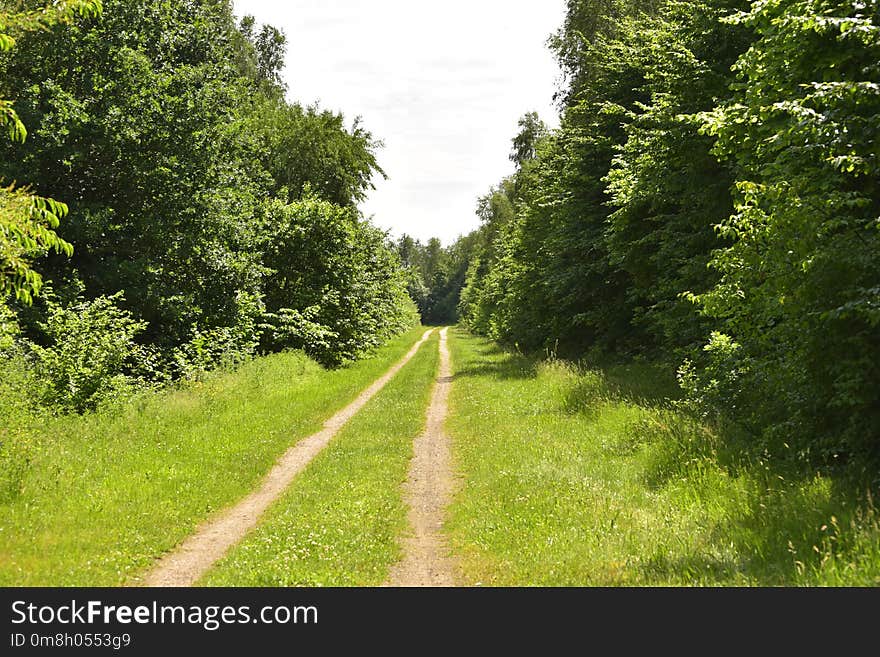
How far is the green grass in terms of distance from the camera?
759 cm

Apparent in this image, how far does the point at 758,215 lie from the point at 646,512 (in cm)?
515

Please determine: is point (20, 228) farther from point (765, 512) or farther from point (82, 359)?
point (765, 512)

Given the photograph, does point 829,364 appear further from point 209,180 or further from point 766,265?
point 209,180

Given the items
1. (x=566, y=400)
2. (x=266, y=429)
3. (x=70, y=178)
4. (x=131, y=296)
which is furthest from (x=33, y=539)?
(x=70, y=178)

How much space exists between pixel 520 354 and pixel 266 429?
23324 millimetres

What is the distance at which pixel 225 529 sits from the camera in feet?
30.0

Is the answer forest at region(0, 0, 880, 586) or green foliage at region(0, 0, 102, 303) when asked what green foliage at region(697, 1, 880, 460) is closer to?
forest at region(0, 0, 880, 586)

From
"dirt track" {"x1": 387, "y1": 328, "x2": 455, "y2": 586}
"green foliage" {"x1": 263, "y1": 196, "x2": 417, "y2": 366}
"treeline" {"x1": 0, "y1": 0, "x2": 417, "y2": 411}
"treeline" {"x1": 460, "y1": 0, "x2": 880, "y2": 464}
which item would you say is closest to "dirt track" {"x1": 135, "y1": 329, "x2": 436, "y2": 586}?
"dirt track" {"x1": 387, "y1": 328, "x2": 455, "y2": 586}

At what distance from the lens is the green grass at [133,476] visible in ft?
24.9

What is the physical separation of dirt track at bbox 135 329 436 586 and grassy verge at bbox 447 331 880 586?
10.2 feet

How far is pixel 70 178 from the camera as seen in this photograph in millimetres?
21328

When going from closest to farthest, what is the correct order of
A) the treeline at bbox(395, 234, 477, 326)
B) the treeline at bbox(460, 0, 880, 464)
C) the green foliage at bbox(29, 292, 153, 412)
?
the treeline at bbox(460, 0, 880, 464)
the green foliage at bbox(29, 292, 153, 412)
the treeline at bbox(395, 234, 477, 326)

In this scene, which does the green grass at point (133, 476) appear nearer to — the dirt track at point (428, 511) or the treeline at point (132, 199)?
the treeline at point (132, 199)

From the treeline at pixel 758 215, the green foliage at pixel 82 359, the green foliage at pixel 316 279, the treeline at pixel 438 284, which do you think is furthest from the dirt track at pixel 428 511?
the treeline at pixel 438 284
